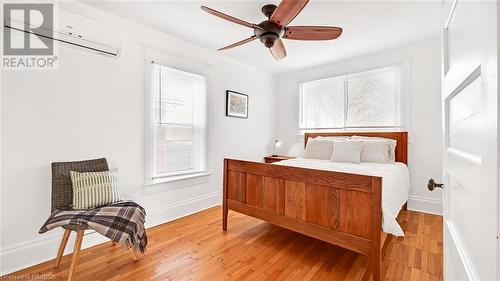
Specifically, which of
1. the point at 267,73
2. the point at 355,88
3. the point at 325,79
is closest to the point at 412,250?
the point at 355,88

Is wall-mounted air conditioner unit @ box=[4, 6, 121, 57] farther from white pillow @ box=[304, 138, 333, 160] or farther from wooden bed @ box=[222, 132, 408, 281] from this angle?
white pillow @ box=[304, 138, 333, 160]

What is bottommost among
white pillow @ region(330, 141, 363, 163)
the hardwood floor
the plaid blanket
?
the hardwood floor

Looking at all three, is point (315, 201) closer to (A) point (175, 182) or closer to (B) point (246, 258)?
(B) point (246, 258)

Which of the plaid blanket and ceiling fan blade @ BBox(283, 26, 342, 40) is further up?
ceiling fan blade @ BBox(283, 26, 342, 40)

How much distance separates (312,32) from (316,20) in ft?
2.22

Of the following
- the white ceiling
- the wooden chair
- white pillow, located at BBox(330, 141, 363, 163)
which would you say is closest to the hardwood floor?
the wooden chair

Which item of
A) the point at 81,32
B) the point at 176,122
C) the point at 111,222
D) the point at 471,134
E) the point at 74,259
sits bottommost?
the point at 74,259

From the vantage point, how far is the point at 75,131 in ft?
7.25

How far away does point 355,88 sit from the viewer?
12.6 feet

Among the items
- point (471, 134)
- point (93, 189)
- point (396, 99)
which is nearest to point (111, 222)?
point (93, 189)

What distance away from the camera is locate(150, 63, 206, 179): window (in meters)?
2.88

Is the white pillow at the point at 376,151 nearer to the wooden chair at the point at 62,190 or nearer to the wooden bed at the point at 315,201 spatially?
the wooden bed at the point at 315,201

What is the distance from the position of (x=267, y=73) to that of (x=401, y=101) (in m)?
2.42

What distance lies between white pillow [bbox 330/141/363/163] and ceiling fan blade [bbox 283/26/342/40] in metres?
1.72
